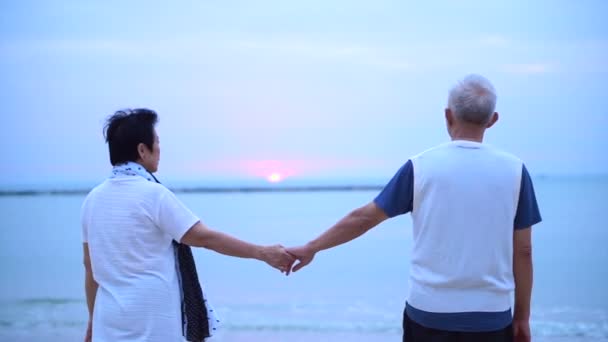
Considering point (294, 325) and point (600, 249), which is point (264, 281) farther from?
point (600, 249)

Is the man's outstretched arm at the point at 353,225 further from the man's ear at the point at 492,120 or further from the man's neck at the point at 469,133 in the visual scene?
the man's ear at the point at 492,120

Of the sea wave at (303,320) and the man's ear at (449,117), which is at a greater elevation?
the man's ear at (449,117)

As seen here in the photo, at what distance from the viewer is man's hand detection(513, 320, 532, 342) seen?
83.1 inches

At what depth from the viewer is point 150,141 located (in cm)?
219

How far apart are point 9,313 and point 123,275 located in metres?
5.89

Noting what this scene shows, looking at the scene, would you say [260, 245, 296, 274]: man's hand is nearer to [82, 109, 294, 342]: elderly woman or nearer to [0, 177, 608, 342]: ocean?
[82, 109, 294, 342]: elderly woman

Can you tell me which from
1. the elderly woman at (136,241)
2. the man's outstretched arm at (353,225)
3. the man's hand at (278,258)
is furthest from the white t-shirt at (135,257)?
the man's hand at (278,258)

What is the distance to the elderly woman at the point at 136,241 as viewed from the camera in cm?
205

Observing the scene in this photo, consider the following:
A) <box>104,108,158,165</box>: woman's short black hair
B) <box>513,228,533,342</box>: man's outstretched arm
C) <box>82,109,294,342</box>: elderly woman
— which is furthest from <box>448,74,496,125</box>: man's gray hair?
<box>104,108,158,165</box>: woman's short black hair

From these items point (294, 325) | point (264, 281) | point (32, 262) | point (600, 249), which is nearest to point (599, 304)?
point (294, 325)

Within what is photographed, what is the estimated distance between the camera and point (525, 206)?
6.54 feet

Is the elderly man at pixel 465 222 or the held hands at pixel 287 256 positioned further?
the held hands at pixel 287 256

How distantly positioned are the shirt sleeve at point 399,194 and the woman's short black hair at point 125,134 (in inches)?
34.5

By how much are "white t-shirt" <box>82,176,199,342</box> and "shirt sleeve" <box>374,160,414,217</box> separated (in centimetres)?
68
